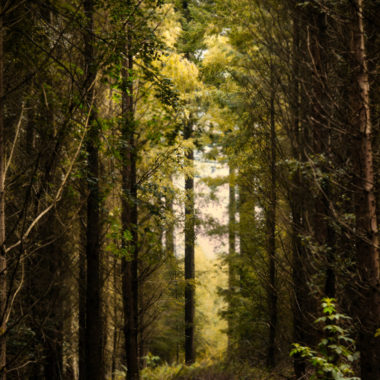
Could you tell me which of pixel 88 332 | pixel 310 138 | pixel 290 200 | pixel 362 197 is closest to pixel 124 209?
pixel 88 332

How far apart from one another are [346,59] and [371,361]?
11.2 feet

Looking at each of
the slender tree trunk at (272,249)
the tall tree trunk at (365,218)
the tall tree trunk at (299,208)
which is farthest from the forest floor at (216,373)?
the tall tree trunk at (365,218)

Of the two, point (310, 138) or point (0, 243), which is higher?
point (310, 138)

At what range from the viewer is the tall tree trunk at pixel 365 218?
3.54 meters

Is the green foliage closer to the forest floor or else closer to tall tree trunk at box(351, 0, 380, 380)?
tall tree trunk at box(351, 0, 380, 380)

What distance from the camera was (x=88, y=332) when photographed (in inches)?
210

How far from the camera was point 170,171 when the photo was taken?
8047 millimetres

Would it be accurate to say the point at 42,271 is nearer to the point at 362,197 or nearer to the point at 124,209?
the point at 124,209

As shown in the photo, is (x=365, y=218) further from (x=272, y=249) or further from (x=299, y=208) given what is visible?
(x=272, y=249)

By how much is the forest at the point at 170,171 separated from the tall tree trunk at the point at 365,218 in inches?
0.7

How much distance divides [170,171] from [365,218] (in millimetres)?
5034

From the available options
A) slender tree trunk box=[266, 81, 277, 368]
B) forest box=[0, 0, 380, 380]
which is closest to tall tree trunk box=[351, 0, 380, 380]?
forest box=[0, 0, 380, 380]

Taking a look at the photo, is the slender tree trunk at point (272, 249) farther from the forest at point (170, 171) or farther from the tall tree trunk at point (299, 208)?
the tall tree trunk at point (299, 208)

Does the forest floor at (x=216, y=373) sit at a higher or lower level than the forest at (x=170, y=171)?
lower
